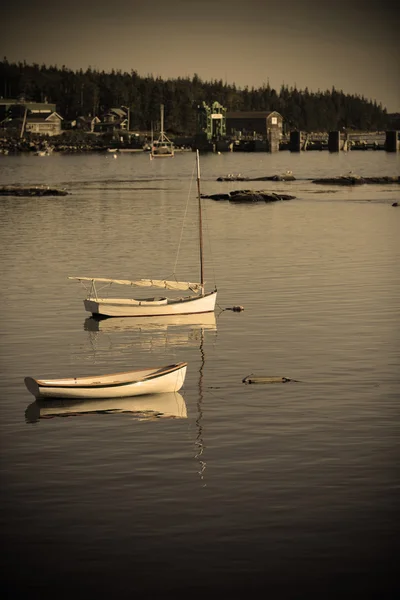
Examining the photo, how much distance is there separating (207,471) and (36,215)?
113906 millimetres

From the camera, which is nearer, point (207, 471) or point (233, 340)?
point (207, 471)

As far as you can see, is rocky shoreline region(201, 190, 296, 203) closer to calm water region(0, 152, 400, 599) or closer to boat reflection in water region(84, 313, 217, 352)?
calm water region(0, 152, 400, 599)

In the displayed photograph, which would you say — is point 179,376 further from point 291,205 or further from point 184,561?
point 291,205

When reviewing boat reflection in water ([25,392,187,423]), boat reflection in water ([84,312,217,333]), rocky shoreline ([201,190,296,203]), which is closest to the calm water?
boat reflection in water ([25,392,187,423])

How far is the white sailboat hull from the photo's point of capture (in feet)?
215

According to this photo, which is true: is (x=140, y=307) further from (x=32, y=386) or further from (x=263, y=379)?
(x=32, y=386)

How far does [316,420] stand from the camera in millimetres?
42875

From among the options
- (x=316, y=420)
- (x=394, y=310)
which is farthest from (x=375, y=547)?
(x=394, y=310)

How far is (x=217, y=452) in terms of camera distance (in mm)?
38812

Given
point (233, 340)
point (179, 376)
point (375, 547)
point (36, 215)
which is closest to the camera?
point (375, 547)

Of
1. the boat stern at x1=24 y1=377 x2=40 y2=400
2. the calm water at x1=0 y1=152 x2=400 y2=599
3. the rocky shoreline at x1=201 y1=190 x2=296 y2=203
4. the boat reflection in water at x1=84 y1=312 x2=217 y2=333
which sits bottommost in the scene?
the calm water at x1=0 y1=152 x2=400 y2=599

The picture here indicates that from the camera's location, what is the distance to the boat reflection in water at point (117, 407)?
44156mm

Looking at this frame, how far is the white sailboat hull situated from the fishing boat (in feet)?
61.7

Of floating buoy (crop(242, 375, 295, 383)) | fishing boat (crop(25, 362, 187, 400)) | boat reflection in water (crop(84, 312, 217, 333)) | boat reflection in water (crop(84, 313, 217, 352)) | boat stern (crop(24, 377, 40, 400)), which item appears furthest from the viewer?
boat reflection in water (crop(84, 312, 217, 333))
